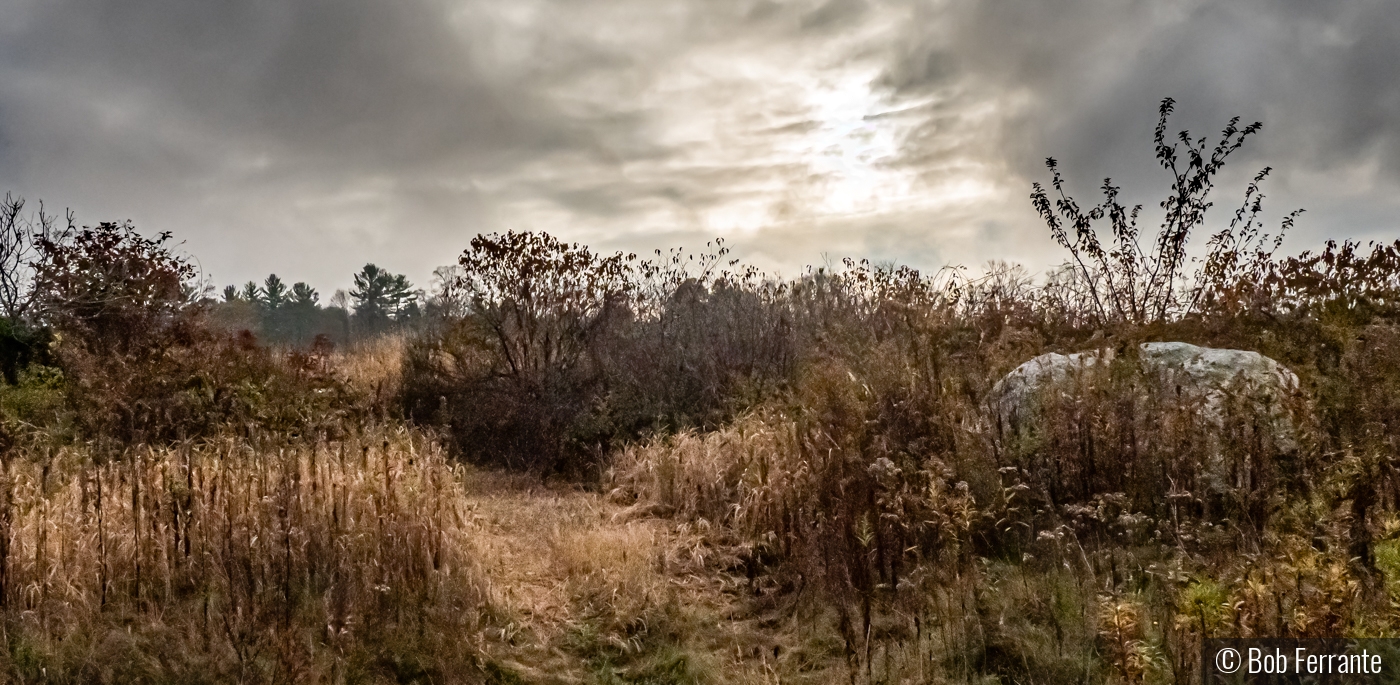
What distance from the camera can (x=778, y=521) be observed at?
5.84 meters

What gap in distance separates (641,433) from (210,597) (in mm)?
4631

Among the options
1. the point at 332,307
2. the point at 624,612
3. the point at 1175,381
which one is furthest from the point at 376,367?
the point at 332,307

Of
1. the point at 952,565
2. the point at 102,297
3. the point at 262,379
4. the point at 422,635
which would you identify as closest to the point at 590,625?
the point at 422,635

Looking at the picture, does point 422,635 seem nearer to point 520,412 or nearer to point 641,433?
point 641,433

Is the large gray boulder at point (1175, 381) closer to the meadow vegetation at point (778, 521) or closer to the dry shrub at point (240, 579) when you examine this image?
the meadow vegetation at point (778, 521)

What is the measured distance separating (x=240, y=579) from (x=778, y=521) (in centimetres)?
343

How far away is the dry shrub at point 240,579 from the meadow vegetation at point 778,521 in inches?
0.7

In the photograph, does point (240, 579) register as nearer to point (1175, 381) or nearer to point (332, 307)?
point (1175, 381)

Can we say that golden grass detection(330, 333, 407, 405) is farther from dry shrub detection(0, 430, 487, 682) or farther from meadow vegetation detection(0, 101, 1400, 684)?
dry shrub detection(0, 430, 487, 682)

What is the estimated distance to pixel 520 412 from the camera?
A: 9289 millimetres

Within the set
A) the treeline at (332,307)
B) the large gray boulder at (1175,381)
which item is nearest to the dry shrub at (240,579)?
the large gray boulder at (1175,381)

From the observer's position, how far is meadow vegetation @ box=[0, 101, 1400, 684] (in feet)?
13.3

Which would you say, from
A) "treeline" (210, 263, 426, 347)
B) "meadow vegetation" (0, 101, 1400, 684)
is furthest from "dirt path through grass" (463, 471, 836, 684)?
"treeline" (210, 263, 426, 347)

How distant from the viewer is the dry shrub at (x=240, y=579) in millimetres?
4043
